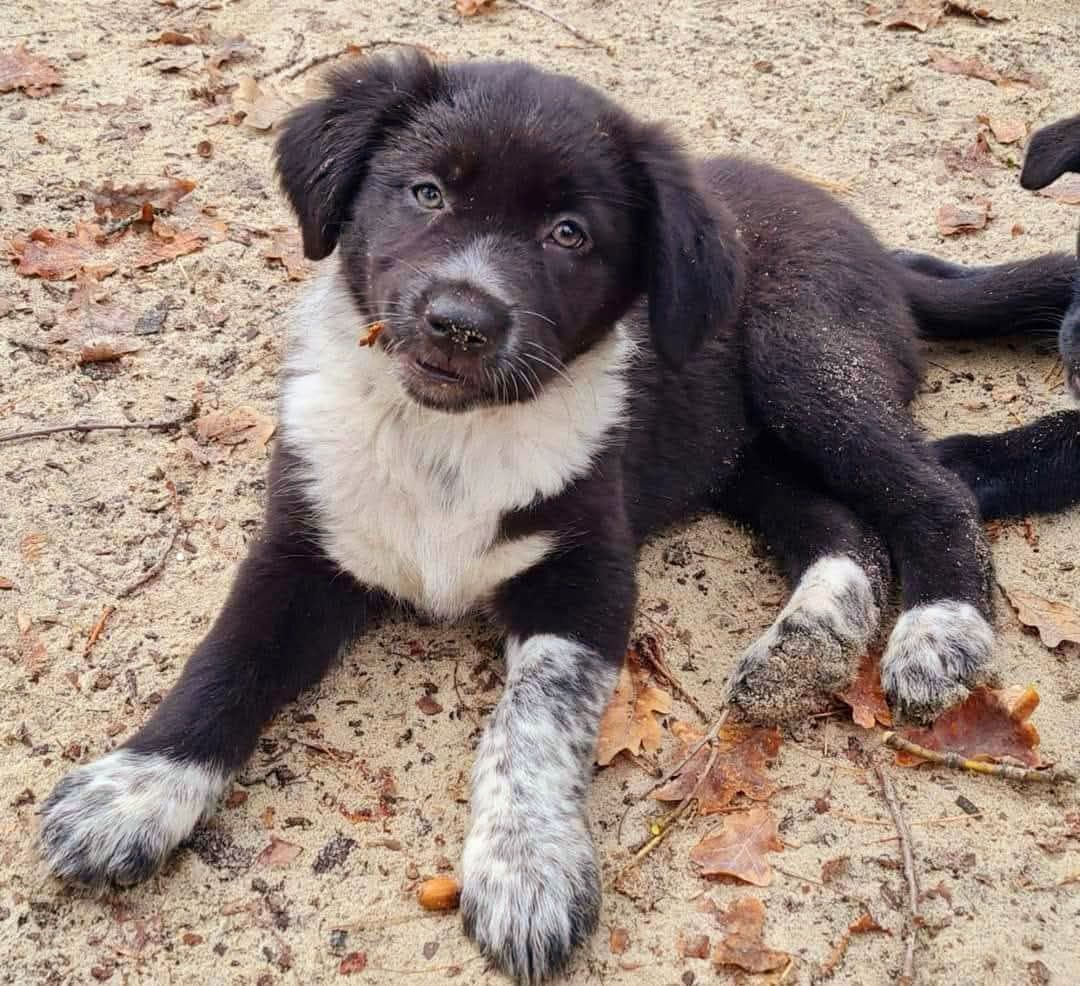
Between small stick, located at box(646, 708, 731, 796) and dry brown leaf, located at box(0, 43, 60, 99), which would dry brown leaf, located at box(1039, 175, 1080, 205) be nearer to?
small stick, located at box(646, 708, 731, 796)

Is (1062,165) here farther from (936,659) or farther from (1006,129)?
(1006,129)

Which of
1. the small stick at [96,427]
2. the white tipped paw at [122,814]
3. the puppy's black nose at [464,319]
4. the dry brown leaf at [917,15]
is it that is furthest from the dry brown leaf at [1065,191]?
the white tipped paw at [122,814]

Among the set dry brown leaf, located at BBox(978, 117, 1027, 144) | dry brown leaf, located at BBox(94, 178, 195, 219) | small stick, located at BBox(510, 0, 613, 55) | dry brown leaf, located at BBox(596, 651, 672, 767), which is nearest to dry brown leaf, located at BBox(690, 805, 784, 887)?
dry brown leaf, located at BBox(596, 651, 672, 767)

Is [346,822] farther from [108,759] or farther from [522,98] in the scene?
[522,98]

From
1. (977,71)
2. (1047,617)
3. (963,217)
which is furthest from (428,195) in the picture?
(977,71)

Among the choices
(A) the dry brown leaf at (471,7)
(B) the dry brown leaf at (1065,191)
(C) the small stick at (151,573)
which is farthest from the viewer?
(A) the dry brown leaf at (471,7)

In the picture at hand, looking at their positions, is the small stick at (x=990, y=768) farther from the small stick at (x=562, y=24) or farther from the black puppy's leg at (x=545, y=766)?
the small stick at (x=562, y=24)
